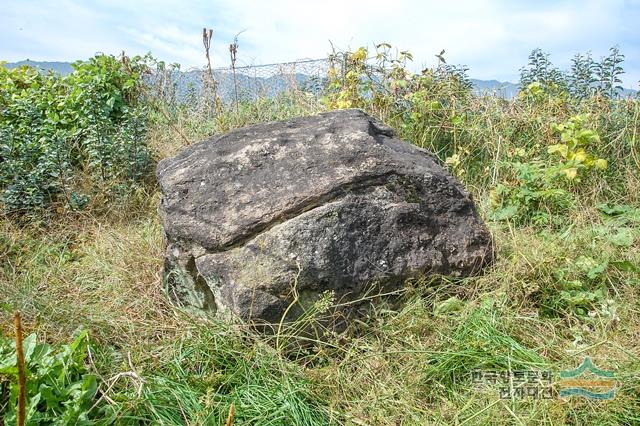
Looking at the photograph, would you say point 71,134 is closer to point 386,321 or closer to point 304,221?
point 304,221

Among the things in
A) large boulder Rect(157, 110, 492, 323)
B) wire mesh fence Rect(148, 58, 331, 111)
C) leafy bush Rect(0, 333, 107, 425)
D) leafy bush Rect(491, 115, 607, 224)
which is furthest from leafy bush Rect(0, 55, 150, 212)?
leafy bush Rect(491, 115, 607, 224)

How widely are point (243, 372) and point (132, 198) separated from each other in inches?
107

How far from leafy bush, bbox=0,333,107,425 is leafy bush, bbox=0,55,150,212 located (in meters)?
2.45

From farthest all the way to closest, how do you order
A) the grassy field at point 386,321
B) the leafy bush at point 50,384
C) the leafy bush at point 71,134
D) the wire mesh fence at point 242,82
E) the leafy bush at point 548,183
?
the wire mesh fence at point 242,82 < the leafy bush at point 71,134 < the leafy bush at point 548,183 < the grassy field at point 386,321 < the leafy bush at point 50,384

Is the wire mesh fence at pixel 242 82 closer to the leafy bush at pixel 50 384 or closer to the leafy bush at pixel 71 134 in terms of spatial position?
the leafy bush at pixel 71 134

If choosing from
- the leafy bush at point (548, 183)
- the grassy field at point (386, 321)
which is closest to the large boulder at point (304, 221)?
the grassy field at point (386, 321)

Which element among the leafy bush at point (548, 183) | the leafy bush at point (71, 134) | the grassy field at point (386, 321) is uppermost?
the leafy bush at point (71, 134)

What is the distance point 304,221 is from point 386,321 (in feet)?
2.11

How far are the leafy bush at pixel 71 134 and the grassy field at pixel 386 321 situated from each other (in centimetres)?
6

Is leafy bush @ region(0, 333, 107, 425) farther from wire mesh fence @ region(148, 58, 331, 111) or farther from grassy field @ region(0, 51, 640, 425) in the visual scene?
wire mesh fence @ region(148, 58, 331, 111)

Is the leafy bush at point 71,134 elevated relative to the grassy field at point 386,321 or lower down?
elevated

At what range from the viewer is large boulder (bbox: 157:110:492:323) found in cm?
264

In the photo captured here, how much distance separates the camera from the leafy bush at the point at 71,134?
4.45 m

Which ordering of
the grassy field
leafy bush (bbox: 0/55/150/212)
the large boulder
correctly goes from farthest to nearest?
leafy bush (bbox: 0/55/150/212) → the large boulder → the grassy field
